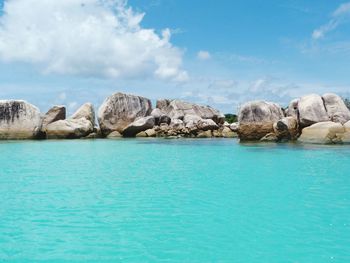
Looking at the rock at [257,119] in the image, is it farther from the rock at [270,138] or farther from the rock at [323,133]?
the rock at [323,133]

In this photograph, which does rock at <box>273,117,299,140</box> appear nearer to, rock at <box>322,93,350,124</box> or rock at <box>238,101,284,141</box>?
rock at <box>238,101,284,141</box>

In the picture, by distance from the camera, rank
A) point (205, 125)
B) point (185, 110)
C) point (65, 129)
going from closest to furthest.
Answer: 1. point (65, 129)
2. point (205, 125)
3. point (185, 110)

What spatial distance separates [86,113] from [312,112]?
24.8 m

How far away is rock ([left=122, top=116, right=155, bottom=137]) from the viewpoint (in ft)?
143

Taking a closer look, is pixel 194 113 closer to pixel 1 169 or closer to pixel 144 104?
pixel 144 104

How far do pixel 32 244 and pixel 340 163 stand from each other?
578 inches

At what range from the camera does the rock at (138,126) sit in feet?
143

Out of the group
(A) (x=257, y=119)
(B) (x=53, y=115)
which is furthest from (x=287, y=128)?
(B) (x=53, y=115)

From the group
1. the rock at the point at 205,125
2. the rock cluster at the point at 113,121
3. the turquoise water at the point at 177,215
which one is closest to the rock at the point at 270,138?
the rock cluster at the point at 113,121

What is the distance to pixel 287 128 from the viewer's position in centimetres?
3042

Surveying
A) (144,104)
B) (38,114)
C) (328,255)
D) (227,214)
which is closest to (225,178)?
(227,214)

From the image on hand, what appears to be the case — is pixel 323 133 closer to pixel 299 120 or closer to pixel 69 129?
pixel 299 120

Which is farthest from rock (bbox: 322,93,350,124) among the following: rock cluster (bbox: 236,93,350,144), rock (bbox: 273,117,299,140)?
rock (bbox: 273,117,299,140)

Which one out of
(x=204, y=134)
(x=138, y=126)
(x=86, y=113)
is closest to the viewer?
(x=138, y=126)
